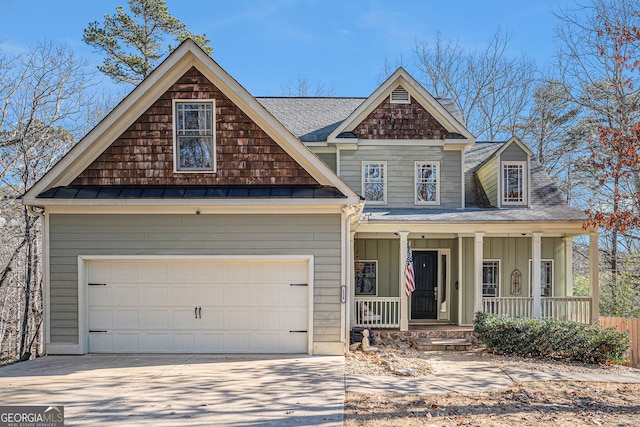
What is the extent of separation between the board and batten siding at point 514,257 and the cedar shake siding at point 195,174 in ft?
20.4

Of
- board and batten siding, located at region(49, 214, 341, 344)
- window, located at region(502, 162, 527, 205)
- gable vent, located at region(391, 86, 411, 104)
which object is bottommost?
board and batten siding, located at region(49, 214, 341, 344)

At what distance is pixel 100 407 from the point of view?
6.10 m

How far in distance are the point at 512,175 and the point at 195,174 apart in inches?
363

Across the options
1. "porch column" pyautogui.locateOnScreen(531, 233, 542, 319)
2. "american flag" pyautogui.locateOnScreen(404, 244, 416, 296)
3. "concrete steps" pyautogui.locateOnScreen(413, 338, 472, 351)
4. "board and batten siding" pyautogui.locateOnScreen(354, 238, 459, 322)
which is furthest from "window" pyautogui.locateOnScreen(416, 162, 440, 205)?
"concrete steps" pyautogui.locateOnScreen(413, 338, 472, 351)

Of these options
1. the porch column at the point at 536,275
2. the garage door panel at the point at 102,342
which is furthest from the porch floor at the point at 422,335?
the garage door panel at the point at 102,342

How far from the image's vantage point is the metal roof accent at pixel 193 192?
9320 mm

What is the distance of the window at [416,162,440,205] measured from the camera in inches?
539

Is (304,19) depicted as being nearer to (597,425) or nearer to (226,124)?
(226,124)

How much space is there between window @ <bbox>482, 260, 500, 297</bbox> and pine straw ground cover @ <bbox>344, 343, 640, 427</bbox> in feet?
19.3

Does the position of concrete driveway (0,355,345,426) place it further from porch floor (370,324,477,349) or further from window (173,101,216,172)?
window (173,101,216,172)

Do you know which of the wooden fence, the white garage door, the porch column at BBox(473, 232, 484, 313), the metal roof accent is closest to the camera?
the metal roof accent

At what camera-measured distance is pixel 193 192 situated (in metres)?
9.50

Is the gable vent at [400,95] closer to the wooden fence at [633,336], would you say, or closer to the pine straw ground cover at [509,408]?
the wooden fence at [633,336]
